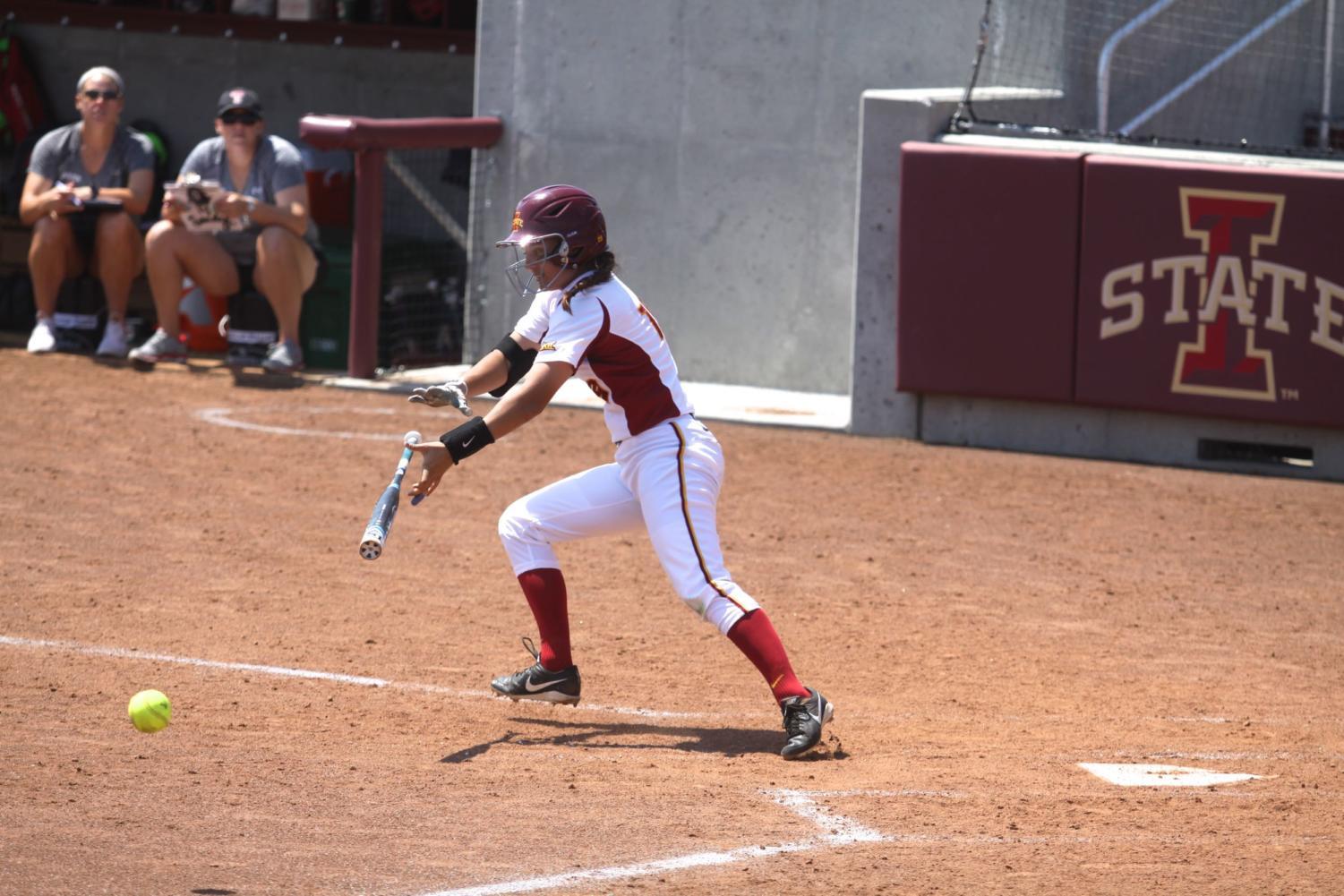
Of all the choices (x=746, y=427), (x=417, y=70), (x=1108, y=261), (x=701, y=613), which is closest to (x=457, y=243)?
(x=417, y=70)

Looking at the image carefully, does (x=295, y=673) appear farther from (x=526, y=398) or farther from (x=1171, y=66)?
(x=1171, y=66)

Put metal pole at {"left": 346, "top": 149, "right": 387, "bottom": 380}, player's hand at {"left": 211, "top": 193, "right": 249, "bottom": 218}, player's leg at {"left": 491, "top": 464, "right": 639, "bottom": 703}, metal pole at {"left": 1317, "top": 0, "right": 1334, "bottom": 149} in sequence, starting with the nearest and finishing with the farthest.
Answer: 1. player's leg at {"left": 491, "top": 464, "right": 639, "bottom": 703}
2. player's hand at {"left": 211, "top": 193, "right": 249, "bottom": 218}
3. metal pole at {"left": 346, "top": 149, "right": 387, "bottom": 380}
4. metal pole at {"left": 1317, "top": 0, "right": 1334, "bottom": 149}

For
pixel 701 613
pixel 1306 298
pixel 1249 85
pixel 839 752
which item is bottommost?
pixel 839 752

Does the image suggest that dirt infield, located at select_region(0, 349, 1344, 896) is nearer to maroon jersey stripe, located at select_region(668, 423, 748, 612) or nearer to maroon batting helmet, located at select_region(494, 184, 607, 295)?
maroon jersey stripe, located at select_region(668, 423, 748, 612)

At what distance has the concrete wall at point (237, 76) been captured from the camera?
15.4 meters

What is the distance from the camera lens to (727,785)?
211 inches

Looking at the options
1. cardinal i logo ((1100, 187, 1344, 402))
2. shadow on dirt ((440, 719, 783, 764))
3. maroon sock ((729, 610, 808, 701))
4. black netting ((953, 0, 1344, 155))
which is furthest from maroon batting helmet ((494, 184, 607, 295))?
black netting ((953, 0, 1344, 155))

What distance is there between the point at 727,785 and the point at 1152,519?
15.4 ft

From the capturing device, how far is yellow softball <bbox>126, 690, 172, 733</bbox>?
18.1ft

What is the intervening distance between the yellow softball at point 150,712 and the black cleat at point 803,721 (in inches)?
71.3

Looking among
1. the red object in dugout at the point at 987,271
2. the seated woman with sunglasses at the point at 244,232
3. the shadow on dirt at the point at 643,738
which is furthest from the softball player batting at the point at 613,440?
the seated woman with sunglasses at the point at 244,232

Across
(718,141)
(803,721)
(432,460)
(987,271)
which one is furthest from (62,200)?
(803,721)

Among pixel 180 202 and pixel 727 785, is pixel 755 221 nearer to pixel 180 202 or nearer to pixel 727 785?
pixel 180 202

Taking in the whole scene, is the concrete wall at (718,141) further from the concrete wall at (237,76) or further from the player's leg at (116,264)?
the concrete wall at (237,76)
